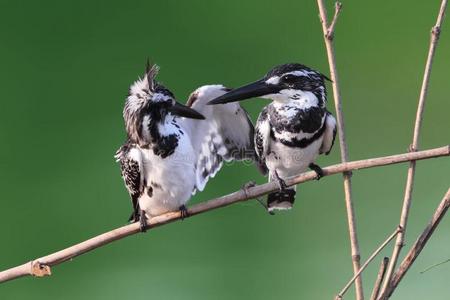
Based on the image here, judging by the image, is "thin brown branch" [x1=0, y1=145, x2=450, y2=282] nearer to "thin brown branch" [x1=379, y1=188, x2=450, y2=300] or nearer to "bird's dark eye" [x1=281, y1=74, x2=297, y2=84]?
"thin brown branch" [x1=379, y1=188, x2=450, y2=300]

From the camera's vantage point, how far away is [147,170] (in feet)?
5.86

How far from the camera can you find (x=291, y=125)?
1.75 meters

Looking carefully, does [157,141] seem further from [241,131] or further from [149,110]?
[241,131]

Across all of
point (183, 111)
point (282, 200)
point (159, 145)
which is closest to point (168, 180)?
point (159, 145)

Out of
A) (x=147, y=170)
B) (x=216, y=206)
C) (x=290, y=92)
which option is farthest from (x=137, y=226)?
(x=290, y=92)

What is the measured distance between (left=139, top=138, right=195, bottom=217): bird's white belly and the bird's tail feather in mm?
215

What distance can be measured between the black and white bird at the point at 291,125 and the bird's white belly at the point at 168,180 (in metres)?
0.19

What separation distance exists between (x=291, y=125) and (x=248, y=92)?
8.3 inches

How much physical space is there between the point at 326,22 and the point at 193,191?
0.62m

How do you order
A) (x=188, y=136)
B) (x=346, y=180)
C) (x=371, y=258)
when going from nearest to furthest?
(x=371, y=258) → (x=346, y=180) → (x=188, y=136)

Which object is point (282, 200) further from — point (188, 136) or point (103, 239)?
point (103, 239)

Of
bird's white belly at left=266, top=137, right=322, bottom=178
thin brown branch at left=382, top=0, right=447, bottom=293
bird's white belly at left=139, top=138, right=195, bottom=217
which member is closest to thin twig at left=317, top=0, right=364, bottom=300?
thin brown branch at left=382, top=0, right=447, bottom=293

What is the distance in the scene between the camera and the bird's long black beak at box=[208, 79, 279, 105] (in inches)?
61.1

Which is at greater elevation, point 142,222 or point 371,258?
point 142,222
